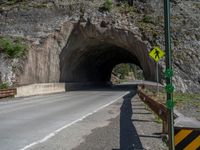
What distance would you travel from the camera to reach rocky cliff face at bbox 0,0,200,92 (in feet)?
120

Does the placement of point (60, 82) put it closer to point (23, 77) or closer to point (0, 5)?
point (23, 77)

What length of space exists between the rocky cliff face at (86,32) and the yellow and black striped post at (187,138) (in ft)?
98.2

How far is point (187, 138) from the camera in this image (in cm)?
565

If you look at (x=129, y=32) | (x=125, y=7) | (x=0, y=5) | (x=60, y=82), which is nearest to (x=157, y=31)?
(x=129, y=32)

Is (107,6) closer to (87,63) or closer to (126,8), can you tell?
(126,8)

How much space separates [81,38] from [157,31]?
8948 mm

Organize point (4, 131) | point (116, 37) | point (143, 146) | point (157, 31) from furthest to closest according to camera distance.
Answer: point (116, 37) < point (157, 31) < point (4, 131) < point (143, 146)

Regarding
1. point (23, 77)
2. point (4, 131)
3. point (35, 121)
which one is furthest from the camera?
point (23, 77)

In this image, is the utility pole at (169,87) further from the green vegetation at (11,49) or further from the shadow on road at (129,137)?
the green vegetation at (11,49)

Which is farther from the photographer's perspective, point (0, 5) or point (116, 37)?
point (0, 5)

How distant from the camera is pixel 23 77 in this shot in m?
36.1

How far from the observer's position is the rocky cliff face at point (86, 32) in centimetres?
3659

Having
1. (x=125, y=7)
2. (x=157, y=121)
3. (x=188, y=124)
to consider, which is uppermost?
(x=125, y=7)

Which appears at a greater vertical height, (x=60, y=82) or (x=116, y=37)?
(x=116, y=37)
